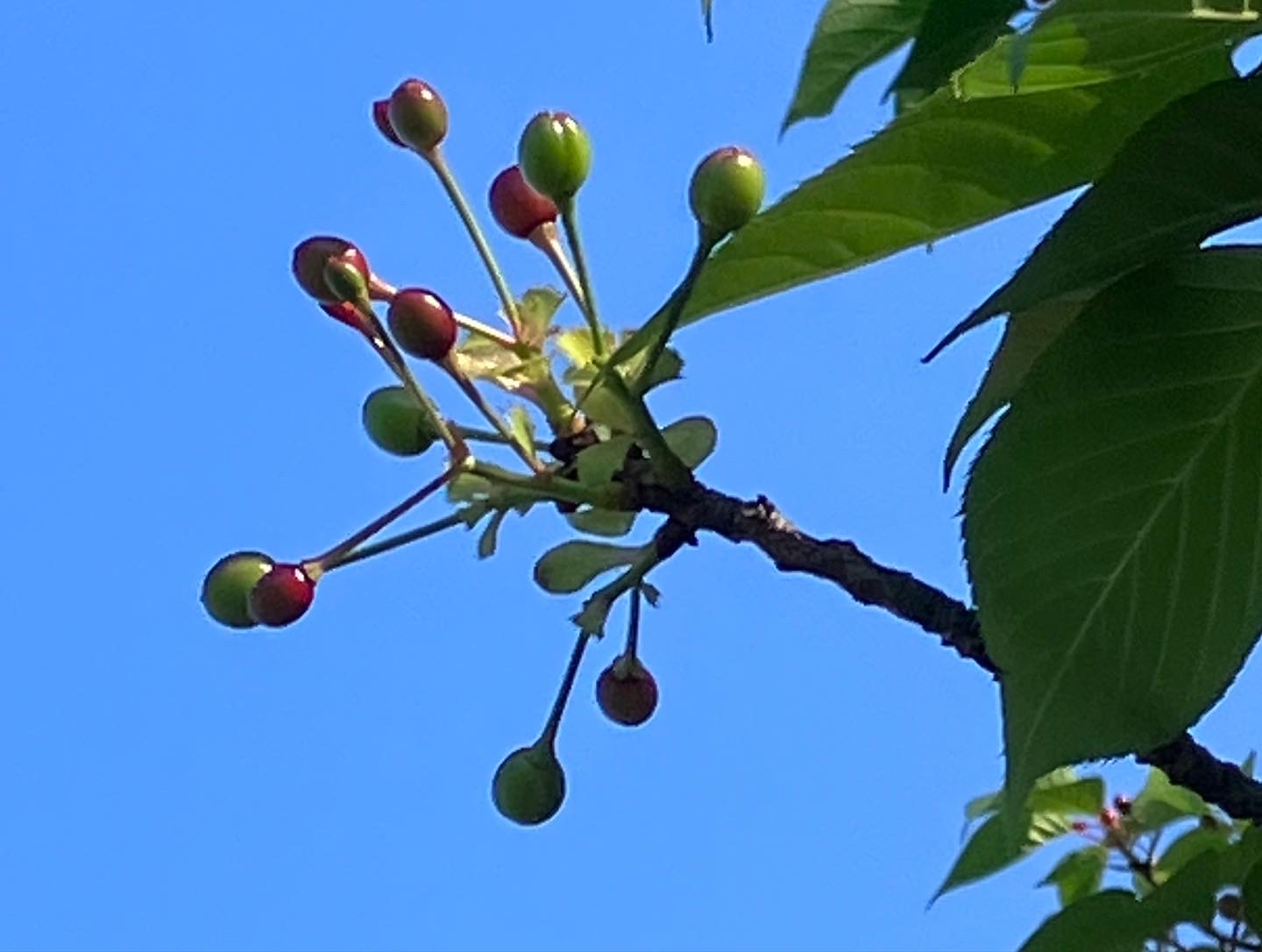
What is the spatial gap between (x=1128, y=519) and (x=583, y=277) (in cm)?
37

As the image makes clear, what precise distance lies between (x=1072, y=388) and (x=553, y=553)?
41cm

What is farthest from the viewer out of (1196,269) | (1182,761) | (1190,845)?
(1190,845)

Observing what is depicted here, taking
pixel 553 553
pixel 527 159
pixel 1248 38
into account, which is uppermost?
pixel 527 159

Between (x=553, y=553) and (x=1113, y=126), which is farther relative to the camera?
(x=553, y=553)

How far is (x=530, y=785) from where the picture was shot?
3.42 ft

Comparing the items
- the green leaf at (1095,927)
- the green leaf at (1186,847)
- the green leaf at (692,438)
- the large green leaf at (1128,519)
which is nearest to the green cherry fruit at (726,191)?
the green leaf at (692,438)

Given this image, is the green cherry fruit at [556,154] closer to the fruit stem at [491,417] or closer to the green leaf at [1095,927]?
the fruit stem at [491,417]

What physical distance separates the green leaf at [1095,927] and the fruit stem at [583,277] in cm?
40

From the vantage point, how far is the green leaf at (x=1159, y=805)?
162cm

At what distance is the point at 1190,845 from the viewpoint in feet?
5.08

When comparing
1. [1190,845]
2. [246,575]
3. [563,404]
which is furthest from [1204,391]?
[1190,845]

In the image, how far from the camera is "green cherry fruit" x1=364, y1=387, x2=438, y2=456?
0.99 meters

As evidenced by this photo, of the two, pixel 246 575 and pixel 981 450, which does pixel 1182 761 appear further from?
pixel 246 575

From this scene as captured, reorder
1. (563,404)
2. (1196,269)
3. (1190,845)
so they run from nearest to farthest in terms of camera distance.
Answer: (1196,269)
(563,404)
(1190,845)
